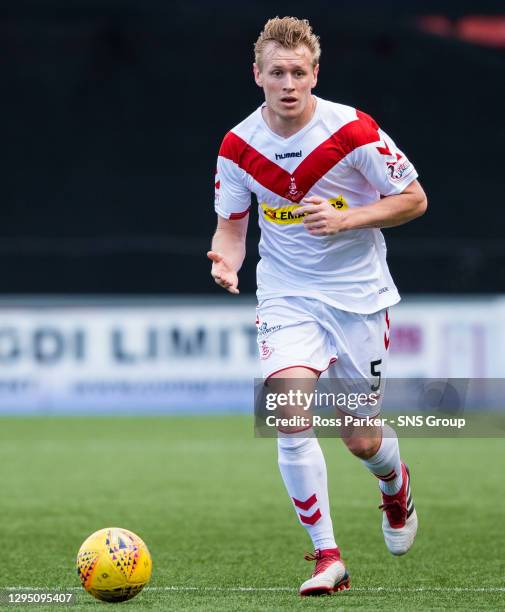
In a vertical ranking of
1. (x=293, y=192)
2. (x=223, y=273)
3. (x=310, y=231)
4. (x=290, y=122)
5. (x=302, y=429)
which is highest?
(x=290, y=122)

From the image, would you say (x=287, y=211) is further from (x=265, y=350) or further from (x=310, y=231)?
(x=265, y=350)

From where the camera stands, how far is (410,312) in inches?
606

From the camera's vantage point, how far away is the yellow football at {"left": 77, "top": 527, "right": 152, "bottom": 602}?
486cm

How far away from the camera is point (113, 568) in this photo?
16.0ft

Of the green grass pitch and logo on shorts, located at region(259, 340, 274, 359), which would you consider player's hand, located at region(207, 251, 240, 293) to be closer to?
logo on shorts, located at region(259, 340, 274, 359)

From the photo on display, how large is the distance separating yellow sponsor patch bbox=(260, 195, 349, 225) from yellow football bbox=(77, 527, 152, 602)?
1487 mm

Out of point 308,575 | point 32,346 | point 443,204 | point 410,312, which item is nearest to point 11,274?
point 32,346

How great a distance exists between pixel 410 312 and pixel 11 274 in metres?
5.37

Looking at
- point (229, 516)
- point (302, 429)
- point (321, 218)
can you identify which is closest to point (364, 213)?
point (321, 218)

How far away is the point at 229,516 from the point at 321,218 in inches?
134

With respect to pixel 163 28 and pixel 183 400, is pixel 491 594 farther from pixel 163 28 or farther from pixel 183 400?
pixel 163 28

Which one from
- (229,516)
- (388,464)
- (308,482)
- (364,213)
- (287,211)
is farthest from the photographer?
(229,516)

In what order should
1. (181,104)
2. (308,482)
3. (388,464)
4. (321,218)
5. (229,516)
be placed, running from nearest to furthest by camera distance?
(321,218) → (308,482) → (388,464) → (229,516) → (181,104)

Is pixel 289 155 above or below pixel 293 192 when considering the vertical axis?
above
